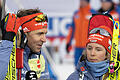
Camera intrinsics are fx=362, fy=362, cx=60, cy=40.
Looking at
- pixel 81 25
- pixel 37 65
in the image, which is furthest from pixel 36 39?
pixel 81 25

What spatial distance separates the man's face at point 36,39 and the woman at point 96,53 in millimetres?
516

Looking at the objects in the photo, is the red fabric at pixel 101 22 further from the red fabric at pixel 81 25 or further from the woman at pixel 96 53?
the red fabric at pixel 81 25

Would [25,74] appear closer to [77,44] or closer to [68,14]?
[77,44]

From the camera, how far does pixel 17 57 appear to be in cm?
385

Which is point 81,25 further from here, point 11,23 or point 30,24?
point 11,23

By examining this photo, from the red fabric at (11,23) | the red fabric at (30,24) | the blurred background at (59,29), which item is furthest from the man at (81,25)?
the blurred background at (59,29)

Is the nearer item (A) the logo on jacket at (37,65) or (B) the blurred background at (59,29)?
(A) the logo on jacket at (37,65)

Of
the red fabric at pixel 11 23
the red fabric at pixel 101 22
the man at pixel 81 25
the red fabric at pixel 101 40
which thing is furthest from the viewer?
the man at pixel 81 25

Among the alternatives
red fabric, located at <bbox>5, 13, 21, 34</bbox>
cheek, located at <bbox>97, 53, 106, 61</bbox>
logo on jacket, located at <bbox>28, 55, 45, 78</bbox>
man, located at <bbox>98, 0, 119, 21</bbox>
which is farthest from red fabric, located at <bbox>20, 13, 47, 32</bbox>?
man, located at <bbox>98, 0, 119, 21</bbox>

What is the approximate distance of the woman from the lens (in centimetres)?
394

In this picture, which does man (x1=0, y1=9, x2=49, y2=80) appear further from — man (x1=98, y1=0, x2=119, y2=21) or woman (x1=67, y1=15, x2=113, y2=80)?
man (x1=98, y1=0, x2=119, y2=21)

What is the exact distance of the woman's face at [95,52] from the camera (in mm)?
3955

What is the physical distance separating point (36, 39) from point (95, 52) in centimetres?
72

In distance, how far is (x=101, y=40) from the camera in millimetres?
4062
